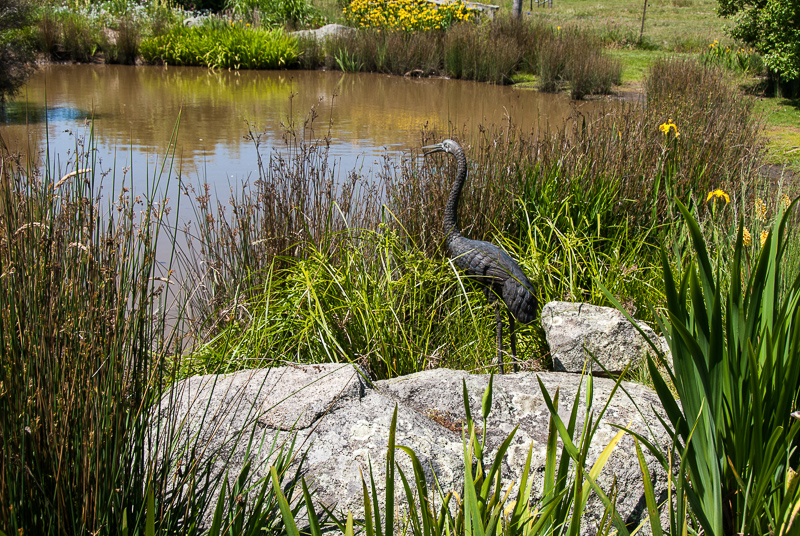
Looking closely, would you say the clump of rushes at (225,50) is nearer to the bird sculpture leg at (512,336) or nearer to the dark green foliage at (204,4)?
the dark green foliage at (204,4)

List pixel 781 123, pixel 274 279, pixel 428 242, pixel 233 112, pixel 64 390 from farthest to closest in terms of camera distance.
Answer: pixel 233 112, pixel 781 123, pixel 428 242, pixel 274 279, pixel 64 390

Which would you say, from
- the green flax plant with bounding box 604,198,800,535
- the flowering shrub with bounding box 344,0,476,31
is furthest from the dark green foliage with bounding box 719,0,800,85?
Answer: the green flax plant with bounding box 604,198,800,535

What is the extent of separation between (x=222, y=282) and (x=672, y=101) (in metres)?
5.36

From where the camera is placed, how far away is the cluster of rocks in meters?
1.70

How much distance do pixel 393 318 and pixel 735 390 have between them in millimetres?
1678

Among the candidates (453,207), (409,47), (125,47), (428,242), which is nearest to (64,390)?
(453,207)

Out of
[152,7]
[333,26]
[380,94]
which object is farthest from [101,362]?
[152,7]

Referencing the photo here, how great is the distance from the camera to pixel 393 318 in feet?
9.65

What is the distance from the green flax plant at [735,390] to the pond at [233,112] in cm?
417

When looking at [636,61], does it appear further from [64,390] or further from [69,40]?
[64,390]

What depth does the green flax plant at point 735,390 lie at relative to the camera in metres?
1.38

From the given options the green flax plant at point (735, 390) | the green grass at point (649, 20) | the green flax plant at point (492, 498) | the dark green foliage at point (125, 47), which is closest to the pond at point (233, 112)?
the dark green foliage at point (125, 47)

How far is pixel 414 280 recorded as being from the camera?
316cm

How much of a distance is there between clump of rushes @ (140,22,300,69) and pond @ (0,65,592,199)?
53cm
